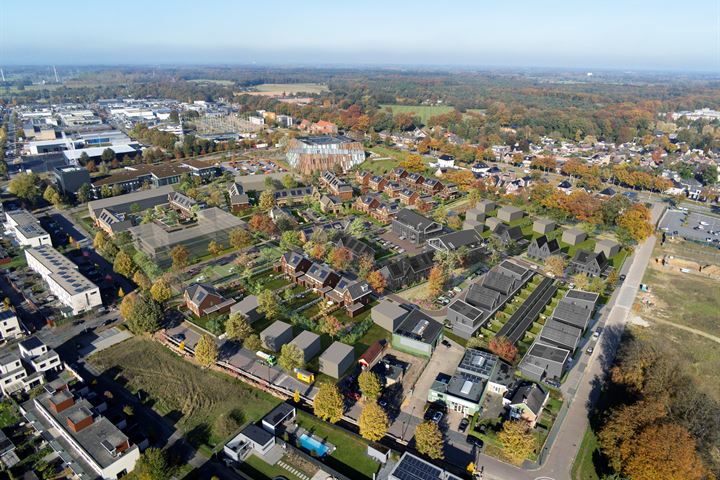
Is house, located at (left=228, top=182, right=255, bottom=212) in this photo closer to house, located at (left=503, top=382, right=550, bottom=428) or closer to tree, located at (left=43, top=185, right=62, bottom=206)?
tree, located at (left=43, top=185, right=62, bottom=206)

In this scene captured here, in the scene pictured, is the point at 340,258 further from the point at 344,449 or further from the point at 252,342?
the point at 344,449

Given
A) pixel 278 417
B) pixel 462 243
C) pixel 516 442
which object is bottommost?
pixel 278 417

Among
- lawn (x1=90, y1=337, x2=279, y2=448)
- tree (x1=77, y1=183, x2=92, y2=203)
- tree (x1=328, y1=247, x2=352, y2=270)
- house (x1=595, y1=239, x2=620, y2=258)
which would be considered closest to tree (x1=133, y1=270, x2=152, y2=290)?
lawn (x1=90, y1=337, x2=279, y2=448)

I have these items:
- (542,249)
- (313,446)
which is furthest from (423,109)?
(313,446)

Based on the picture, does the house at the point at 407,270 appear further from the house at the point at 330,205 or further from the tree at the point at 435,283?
the house at the point at 330,205

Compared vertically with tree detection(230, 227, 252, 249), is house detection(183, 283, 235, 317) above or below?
below

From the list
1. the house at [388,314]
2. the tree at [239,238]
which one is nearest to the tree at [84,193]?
the tree at [239,238]
